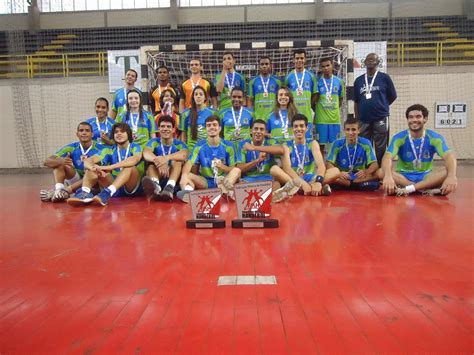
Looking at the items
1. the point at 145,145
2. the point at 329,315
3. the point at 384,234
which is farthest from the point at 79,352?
the point at 145,145

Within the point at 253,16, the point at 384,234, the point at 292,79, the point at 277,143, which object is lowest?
the point at 384,234

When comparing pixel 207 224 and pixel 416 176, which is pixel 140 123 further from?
pixel 416 176

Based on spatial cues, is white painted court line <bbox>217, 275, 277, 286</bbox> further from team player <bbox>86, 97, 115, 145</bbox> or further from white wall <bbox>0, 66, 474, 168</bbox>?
white wall <bbox>0, 66, 474, 168</bbox>

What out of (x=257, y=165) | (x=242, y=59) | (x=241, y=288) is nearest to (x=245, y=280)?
(x=241, y=288)

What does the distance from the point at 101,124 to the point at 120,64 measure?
21.2 feet

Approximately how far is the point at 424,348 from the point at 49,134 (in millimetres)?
12519

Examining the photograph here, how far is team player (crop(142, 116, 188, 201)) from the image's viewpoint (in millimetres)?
4793

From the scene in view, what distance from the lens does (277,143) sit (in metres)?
5.37

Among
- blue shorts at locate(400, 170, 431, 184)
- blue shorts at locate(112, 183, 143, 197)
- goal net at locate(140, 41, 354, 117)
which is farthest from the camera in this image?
goal net at locate(140, 41, 354, 117)

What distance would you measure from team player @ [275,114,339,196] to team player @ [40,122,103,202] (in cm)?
241

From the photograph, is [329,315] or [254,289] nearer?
[329,315]

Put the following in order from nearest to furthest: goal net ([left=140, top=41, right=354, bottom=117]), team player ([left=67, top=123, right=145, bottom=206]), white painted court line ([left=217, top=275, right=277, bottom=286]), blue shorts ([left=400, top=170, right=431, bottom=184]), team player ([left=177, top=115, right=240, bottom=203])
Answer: white painted court line ([left=217, top=275, right=277, bottom=286]) < team player ([left=67, top=123, right=145, bottom=206]) < team player ([left=177, top=115, right=240, bottom=203]) < blue shorts ([left=400, top=170, right=431, bottom=184]) < goal net ([left=140, top=41, right=354, bottom=117])

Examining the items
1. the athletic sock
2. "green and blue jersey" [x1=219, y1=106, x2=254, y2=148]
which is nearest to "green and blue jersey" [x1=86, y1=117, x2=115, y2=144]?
the athletic sock

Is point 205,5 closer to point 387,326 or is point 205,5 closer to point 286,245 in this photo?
point 286,245
